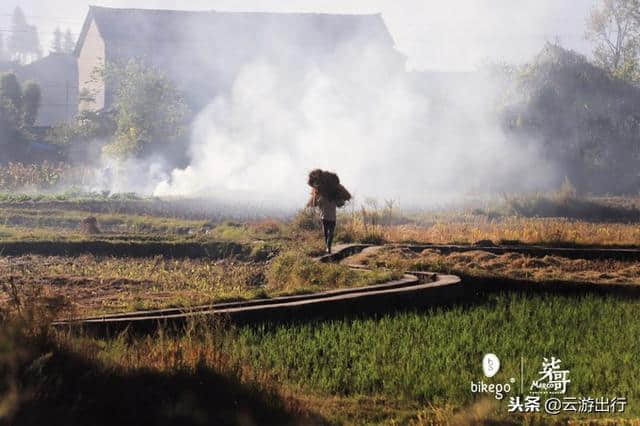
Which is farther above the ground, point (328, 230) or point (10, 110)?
point (10, 110)

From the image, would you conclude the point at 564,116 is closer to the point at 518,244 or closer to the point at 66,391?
the point at 518,244

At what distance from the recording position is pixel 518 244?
18.1m

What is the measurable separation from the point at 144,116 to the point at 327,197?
2746 centimetres

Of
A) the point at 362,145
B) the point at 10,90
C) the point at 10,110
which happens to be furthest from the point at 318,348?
the point at 10,90

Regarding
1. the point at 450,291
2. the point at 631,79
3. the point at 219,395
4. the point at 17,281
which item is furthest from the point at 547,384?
the point at 631,79

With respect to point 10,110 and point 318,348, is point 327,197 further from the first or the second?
point 10,110

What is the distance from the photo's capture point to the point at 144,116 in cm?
4291

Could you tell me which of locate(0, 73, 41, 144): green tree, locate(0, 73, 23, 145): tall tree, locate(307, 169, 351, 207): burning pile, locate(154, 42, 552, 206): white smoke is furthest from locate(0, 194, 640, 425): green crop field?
locate(0, 73, 41, 144): green tree

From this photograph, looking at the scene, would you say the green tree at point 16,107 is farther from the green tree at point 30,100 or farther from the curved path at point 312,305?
the curved path at point 312,305

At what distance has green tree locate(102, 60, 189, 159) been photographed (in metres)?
42.4

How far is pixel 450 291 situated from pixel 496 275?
1706mm

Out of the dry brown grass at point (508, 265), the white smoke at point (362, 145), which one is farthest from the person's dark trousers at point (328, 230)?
the white smoke at point (362, 145)

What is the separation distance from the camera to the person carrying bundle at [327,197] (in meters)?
16.9

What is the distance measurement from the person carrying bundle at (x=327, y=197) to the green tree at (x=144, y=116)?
26.1 meters
